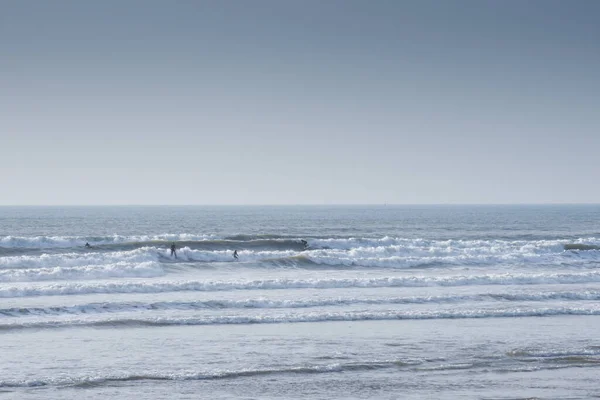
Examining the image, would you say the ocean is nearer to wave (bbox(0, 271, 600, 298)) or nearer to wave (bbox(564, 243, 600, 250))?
wave (bbox(0, 271, 600, 298))

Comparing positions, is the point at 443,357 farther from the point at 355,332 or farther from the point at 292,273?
the point at 292,273

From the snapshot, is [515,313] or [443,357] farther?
[515,313]

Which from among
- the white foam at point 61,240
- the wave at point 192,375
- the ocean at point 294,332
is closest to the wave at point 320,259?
the ocean at point 294,332

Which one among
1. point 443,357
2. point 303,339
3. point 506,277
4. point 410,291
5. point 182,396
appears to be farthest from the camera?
point 506,277

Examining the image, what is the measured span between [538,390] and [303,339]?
6.83 m

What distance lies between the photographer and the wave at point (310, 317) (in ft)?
72.8

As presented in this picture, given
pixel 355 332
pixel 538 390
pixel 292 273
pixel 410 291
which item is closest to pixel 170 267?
pixel 292 273

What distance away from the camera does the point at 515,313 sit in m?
24.4

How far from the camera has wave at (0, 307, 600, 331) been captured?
22.2m

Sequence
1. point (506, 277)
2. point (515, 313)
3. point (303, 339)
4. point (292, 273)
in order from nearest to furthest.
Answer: point (303, 339) → point (515, 313) → point (506, 277) → point (292, 273)

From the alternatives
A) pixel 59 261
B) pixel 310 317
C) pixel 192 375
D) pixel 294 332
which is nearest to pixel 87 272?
pixel 59 261

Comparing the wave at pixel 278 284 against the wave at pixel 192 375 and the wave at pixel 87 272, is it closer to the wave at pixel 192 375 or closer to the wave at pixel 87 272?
the wave at pixel 87 272

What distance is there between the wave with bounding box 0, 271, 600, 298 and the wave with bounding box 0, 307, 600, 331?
5960 mm

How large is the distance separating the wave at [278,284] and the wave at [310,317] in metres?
5.96
